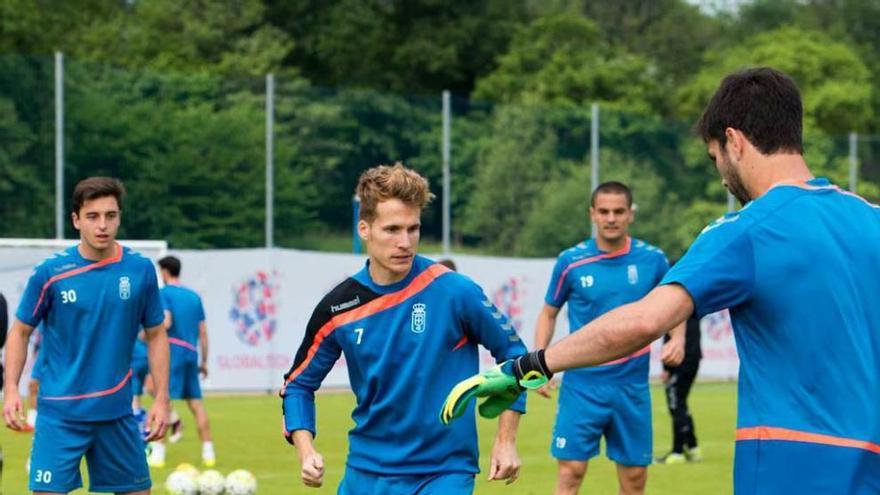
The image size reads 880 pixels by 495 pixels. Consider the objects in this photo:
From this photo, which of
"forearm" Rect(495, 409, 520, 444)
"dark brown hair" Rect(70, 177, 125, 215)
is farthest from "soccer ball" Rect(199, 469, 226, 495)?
"forearm" Rect(495, 409, 520, 444)

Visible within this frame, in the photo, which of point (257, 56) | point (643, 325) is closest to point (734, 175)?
point (643, 325)

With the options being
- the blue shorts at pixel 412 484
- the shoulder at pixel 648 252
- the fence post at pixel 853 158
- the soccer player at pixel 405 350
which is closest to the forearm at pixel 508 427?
the soccer player at pixel 405 350

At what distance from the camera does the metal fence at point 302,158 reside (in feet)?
91.3

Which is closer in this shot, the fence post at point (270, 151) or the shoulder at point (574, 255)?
the shoulder at point (574, 255)

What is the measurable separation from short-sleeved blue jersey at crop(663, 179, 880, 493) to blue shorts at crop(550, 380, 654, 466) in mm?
6179

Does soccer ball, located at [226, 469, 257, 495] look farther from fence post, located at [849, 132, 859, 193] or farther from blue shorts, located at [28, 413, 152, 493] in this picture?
fence post, located at [849, 132, 859, 193]

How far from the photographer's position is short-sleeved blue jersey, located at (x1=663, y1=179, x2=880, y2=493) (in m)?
4.44

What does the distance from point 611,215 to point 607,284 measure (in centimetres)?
48

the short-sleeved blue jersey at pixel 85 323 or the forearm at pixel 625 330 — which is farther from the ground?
the forearm at pixel 625 330

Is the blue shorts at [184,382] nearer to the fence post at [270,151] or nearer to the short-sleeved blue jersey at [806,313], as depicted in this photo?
the short-sleeved blue jersey at [806,313]

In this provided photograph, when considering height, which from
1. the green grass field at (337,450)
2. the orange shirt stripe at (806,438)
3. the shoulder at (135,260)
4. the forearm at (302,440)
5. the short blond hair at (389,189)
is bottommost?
the green grass field at (337,450)

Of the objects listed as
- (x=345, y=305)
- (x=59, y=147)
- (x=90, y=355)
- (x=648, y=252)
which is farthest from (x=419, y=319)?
(x=59, y=147)

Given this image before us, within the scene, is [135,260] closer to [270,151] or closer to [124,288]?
[124,288]

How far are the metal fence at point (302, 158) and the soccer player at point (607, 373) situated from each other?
16974mm
